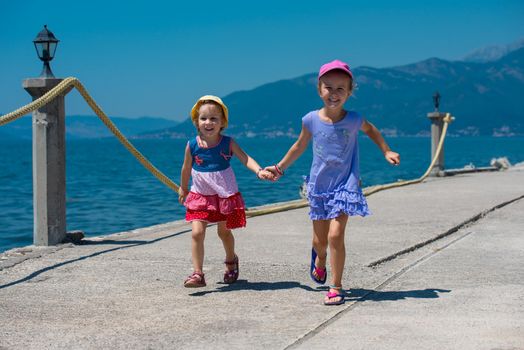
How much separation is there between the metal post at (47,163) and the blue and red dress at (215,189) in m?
2.01

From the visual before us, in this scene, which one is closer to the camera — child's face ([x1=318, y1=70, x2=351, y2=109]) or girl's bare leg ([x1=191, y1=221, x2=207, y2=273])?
child's face ([x1=318, y1=70, x2=351, y2=109])

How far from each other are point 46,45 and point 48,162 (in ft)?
3.73

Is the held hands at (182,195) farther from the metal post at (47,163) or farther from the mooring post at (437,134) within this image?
the mooring post at (437,134)

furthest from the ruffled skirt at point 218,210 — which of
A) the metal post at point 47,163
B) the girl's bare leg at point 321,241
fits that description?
the metal post at point 47,163

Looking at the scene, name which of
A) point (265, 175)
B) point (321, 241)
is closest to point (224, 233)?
point (265, 175)

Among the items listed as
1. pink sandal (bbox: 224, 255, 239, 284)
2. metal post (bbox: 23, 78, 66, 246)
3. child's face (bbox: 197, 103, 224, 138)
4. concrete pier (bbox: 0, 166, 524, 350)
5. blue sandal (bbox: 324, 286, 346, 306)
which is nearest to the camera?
concrete pier (bbox: 0, 166, 524, 350)

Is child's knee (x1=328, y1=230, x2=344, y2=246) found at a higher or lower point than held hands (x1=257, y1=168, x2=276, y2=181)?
lower

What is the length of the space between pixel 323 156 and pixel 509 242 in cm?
308

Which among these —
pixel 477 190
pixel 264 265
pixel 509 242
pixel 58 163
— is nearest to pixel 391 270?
pixel 264 265

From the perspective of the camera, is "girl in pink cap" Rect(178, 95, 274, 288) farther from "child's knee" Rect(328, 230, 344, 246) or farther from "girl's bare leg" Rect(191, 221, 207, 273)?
"child's knee" Rect(328, 230, 344, 246)

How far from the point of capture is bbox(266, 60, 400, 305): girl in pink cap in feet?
17.7

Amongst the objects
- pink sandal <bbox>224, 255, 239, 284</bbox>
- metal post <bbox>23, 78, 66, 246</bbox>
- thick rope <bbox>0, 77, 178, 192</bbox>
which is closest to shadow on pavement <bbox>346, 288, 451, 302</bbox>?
pink sandal <bbox>224, 255, 239, 284</bbox>

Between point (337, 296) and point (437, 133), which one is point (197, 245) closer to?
point (337, 296)

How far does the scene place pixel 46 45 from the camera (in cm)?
770
